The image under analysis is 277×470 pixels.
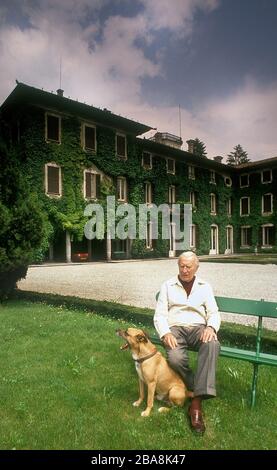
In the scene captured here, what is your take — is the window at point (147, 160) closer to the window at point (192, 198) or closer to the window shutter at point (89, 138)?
the window shutter at point (89, 138)

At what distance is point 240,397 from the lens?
4414 millimetres

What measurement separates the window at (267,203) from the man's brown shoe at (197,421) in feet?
141

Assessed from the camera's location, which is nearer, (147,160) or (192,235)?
(147,160)

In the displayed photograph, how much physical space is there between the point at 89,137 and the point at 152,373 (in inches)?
1085

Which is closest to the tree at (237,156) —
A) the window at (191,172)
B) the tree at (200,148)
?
the tree at (200,148)

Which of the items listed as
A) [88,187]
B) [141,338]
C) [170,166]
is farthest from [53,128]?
[141,338]

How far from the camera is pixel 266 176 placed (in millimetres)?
44781

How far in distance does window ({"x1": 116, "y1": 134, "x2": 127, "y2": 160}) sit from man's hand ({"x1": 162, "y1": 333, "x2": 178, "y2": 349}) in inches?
1131

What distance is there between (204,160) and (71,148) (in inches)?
680

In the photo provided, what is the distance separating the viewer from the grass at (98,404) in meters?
3.44

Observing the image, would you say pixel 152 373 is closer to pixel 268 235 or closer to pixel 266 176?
pixel 268 235

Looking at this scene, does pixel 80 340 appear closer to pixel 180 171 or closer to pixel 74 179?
pixel 74 179

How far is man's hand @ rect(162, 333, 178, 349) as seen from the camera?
426cm

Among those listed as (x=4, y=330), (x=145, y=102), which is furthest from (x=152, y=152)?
(x=4, y=330)
